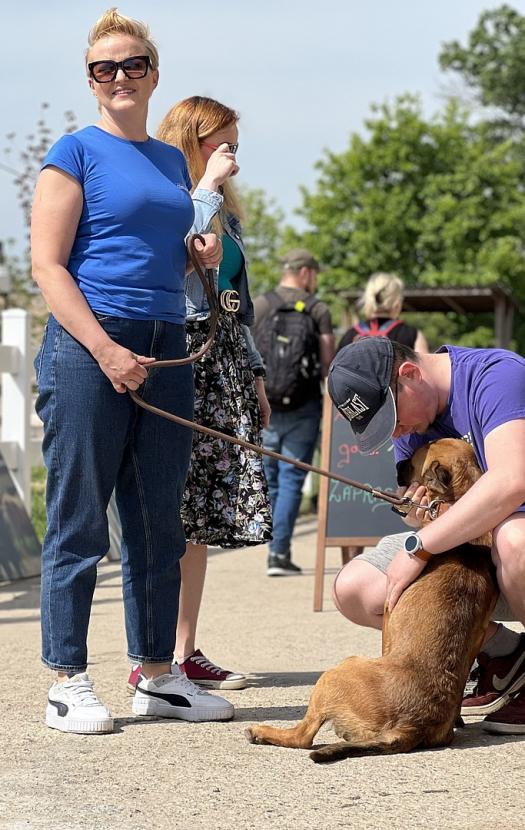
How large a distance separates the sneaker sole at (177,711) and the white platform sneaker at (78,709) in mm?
257

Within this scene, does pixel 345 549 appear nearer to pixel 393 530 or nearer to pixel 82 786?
pixel 393 530

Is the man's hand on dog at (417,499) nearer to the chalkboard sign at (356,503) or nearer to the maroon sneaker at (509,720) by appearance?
the maroon sneaker at (509,720)

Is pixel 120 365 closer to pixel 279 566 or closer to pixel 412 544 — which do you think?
pixel 412 544

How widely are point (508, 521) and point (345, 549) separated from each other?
14.8 feet

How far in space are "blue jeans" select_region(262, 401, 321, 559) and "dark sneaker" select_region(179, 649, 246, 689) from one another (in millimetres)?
3674

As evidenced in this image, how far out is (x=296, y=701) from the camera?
4.64m

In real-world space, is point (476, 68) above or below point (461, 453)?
above

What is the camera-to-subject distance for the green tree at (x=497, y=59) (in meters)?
49.1

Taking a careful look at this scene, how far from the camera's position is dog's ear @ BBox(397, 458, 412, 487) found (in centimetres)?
419

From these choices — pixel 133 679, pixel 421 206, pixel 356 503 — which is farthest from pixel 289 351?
pixel 421 206

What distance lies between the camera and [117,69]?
4059mm

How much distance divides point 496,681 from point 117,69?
2414mm

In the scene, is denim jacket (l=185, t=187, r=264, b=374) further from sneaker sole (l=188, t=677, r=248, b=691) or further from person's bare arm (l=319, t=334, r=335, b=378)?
person's bare arm (l=319, t=334, r=335, b=378)

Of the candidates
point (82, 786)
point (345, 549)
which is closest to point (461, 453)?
point (82, 786)
